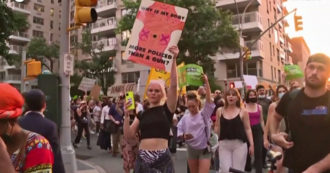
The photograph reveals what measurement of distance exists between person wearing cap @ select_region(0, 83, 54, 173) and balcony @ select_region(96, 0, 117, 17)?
161 feet

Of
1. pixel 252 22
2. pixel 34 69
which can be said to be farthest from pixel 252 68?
pixel 34 69

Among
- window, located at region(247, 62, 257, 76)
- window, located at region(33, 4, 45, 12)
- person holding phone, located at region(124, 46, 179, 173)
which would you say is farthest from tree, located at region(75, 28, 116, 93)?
person holding phone, located at region(124, 46, 179, 173)

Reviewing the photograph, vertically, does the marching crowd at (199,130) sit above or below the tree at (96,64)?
below

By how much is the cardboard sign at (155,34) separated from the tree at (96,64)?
121 feet

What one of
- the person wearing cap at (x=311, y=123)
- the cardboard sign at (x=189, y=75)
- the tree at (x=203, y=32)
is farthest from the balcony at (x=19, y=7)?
the person wearing cap at (x=311, y=123)

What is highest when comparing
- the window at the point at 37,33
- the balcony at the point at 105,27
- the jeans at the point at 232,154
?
the window at the point at 37,33

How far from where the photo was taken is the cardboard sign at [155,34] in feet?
20.1

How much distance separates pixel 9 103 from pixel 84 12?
5757mm

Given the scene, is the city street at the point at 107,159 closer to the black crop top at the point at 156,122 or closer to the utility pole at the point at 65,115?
the utility pole at the point at 65,115

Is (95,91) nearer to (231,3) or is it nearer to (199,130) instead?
(199,130)

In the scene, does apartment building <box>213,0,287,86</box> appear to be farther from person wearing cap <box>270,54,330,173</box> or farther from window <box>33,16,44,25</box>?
window <box>33,16,44,25</box>

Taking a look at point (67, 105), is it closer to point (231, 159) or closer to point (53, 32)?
point (231, 159)

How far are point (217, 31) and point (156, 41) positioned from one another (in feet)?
72.9

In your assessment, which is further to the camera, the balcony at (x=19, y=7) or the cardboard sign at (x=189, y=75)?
the balcony at (x=19, y=7)
